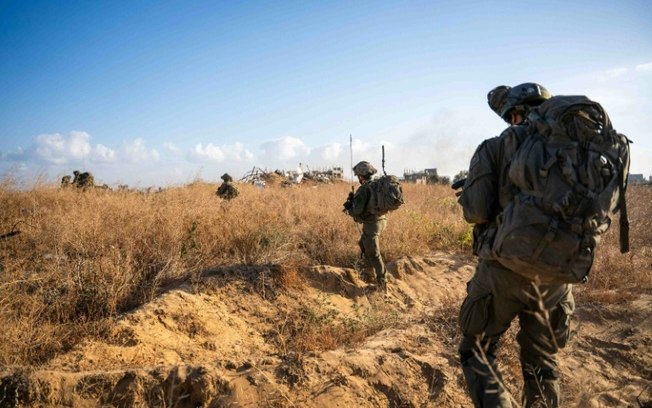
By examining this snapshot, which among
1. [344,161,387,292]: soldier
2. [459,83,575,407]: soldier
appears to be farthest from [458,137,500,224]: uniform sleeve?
[344,161,387,292]: soldier

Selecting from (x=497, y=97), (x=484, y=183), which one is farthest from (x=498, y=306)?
(x=497, y=97)

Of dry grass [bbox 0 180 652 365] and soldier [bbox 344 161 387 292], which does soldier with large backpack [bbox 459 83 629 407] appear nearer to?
dry grass [bbox 0 180 652 365]

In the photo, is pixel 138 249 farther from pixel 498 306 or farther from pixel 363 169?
pixel 498 306

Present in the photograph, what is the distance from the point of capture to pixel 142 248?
14.7ft

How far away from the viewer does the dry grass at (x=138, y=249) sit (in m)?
3.17

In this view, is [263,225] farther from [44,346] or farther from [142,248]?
[44,346]

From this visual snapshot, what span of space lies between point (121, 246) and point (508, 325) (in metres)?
4.54

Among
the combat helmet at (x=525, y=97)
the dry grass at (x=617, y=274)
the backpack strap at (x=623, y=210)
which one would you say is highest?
the combat helmet at (x=525, y=97)

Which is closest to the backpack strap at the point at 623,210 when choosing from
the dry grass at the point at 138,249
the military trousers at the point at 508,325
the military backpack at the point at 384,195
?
the military trousers at the point at 508,325

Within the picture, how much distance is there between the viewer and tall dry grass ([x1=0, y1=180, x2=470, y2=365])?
3146 millimetres

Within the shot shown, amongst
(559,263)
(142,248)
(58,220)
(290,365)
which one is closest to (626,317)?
(559,263)

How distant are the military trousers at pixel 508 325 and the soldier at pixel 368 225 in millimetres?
3050

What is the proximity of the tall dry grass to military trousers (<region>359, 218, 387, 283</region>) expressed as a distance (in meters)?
0.63

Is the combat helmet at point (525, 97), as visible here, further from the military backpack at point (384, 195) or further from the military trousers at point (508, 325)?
the military backpack at point (384, 195)
